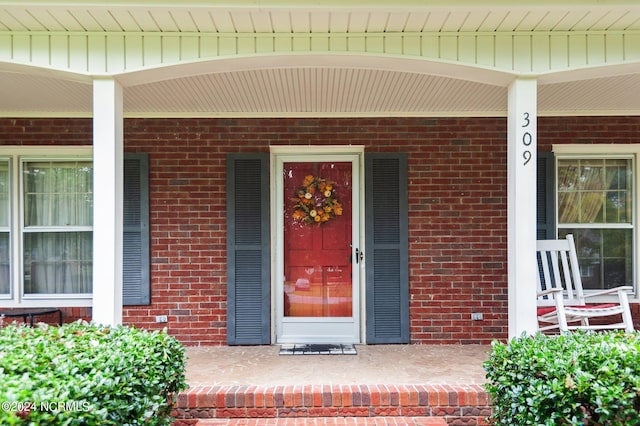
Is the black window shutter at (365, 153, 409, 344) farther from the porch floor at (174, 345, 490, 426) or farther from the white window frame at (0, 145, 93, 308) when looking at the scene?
the white window frame at (0, 145, 93, 308)

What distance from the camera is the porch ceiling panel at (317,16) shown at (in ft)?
8.68

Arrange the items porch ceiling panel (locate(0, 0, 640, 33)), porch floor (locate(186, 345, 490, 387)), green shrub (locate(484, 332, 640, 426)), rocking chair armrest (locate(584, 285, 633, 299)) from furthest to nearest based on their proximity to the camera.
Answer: rocking chair armrest (locate(584, 285, 633, 299)) → porch floor (locate(186, 345, 490, 387)) → porch ceiling panel (locate(0, 0, 640, 33)) → green shrub (locate(484, 332, 640, 426))

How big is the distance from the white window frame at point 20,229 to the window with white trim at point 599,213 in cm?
487

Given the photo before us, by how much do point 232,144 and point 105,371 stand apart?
2922 millimetres

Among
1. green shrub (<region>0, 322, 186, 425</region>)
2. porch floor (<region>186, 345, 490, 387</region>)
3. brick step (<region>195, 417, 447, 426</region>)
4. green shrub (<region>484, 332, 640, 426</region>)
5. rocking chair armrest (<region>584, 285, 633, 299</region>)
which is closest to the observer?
green shrub (<region>0, 322, 186, 425</region>)

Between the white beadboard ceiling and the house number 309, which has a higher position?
the white beadboard ceiling

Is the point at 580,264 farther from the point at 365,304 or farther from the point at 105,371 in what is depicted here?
the point at 105,371

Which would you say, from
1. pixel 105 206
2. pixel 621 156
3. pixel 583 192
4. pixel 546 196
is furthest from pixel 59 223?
pixel 621 156

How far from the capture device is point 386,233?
4551mm

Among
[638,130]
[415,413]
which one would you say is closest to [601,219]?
[638,130]

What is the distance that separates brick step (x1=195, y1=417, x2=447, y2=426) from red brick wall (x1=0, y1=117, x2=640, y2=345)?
1498 mm

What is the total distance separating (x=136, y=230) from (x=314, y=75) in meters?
2.38

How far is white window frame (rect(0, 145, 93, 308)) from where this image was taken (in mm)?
4523

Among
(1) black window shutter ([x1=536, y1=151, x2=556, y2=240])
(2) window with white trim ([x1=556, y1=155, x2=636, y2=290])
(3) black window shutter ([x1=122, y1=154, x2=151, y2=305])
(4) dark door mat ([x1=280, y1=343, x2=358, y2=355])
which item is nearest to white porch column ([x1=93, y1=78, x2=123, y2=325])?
(3) black window shutter ([x1=122, y1=154, x2=151, y2=305])
